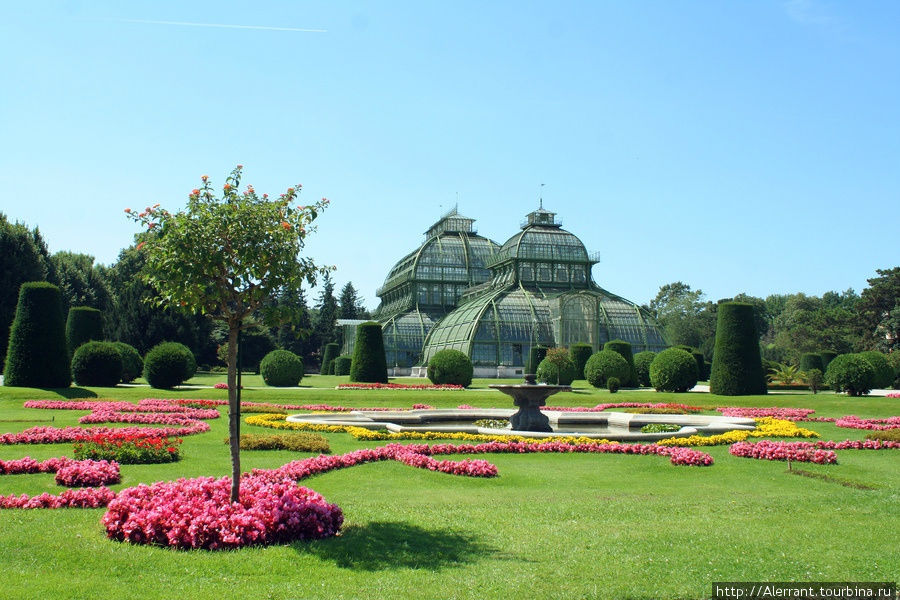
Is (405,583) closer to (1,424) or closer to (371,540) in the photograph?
(371,540)

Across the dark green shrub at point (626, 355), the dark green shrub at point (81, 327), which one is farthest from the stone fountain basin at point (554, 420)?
the dark green shrub at point (81, 327)

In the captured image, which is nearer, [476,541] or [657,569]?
[657,569]

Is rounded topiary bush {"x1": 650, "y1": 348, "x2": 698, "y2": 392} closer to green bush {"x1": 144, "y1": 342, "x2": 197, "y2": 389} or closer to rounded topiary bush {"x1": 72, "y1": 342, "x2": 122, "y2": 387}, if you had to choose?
green bush {"x1": 144, "y1": 342, "x2": 197, "y2": 389}

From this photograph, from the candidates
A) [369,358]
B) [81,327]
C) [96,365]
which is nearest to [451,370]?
[369,358]

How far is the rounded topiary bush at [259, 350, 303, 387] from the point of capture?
3997 centimetres

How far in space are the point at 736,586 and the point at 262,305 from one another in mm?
5746

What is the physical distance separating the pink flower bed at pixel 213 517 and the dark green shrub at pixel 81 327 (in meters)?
32.5

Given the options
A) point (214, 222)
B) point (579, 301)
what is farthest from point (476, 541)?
point (579, 301)

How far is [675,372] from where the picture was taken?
118 feet

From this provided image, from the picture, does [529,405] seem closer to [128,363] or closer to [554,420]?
[554,420]

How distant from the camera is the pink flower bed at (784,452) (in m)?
14.6

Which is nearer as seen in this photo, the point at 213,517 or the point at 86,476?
the point at 213,517

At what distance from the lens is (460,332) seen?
62.2 m

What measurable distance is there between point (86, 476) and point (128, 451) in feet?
7.50
